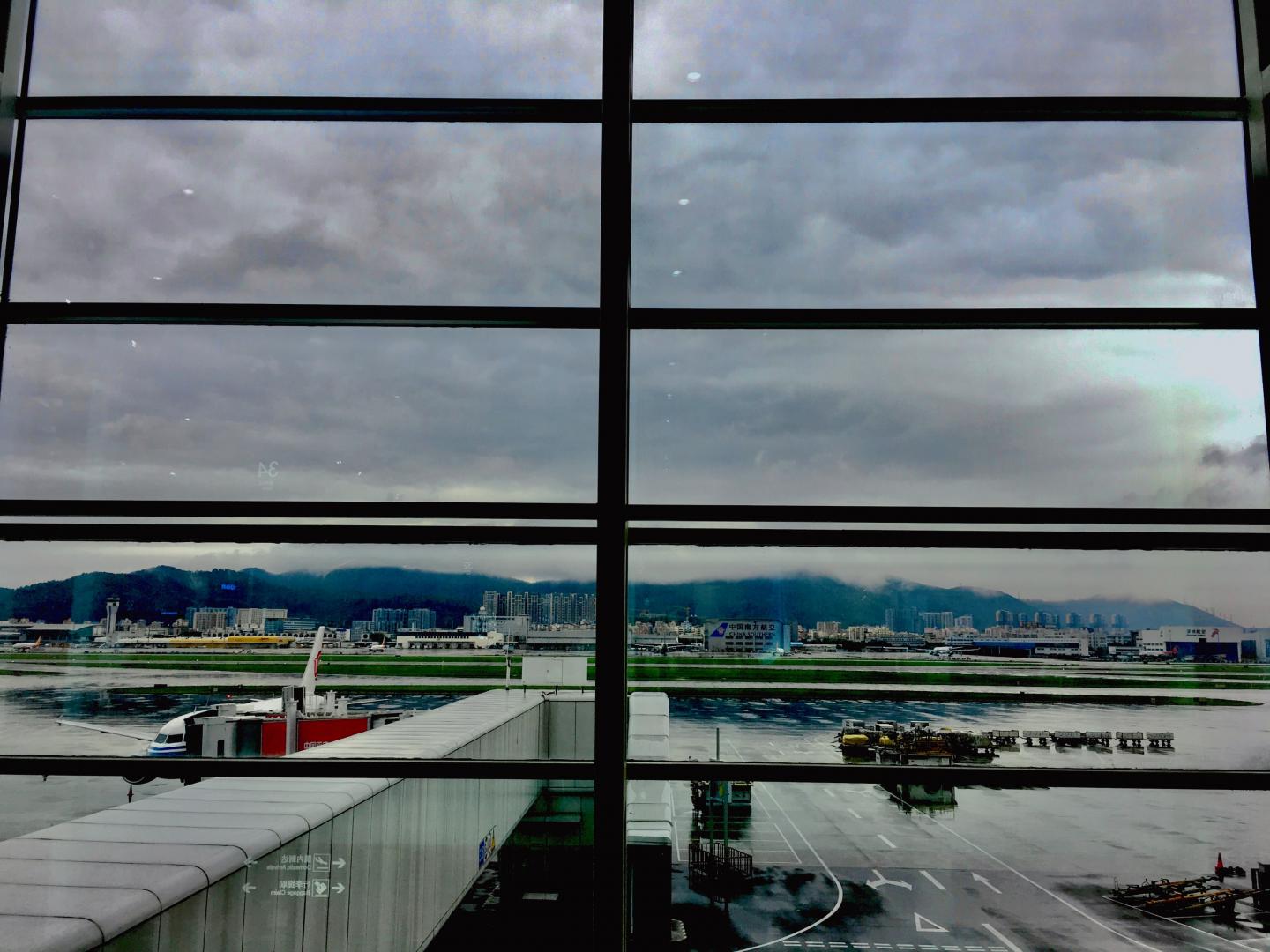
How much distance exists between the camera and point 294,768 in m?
2.88

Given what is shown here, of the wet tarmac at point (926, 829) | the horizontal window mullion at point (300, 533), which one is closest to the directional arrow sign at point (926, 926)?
the wet tarmac at point (926, 829)

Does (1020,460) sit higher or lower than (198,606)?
higher

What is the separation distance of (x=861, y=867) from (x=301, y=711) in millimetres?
2004

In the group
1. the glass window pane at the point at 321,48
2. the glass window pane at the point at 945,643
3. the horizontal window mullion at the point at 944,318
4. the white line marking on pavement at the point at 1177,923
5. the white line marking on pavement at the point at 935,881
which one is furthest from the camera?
the glass window pane at the point at 321,48

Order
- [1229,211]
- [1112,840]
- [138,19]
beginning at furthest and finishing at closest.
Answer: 1. [138,19]
2. [1229,211]
3. [1112,840]

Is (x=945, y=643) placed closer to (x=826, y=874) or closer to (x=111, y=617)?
(x=826, y=874)

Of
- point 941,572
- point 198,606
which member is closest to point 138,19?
point 198,606

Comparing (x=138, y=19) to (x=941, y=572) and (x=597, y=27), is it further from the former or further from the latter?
(x=941, y=572)

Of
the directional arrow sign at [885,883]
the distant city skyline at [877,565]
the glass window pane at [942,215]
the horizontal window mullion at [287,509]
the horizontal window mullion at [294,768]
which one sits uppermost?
the glass window pane at [942,215]

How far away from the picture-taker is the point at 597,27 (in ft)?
11.1

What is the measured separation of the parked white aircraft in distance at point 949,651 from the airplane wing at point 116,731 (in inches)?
108

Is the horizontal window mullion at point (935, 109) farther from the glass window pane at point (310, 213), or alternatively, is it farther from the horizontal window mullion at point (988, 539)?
the horizontal window mullion at point (988, 539)

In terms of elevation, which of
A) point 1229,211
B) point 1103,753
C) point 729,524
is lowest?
point 1103,753

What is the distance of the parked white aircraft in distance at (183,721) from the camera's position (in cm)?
294
